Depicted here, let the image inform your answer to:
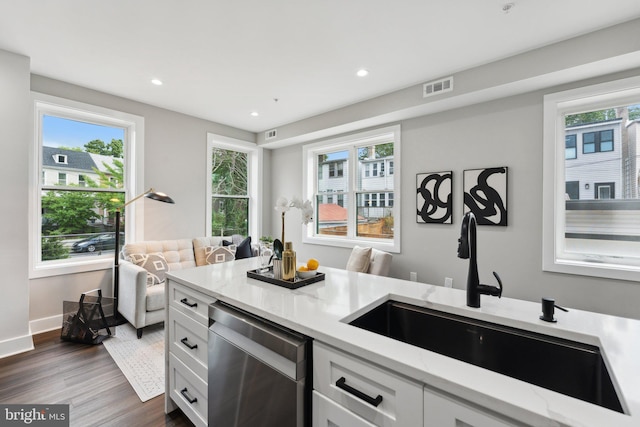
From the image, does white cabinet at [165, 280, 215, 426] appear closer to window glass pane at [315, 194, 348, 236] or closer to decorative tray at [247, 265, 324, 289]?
decorative tray at [247, 265, 324, 289]

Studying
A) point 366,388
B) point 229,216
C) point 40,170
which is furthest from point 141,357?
point 229,216

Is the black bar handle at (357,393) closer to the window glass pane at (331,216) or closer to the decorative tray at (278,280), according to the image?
the decorative tray at (278,280)

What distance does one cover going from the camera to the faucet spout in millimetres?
1183

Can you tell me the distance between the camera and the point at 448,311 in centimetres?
126

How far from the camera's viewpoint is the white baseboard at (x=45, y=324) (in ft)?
10.0

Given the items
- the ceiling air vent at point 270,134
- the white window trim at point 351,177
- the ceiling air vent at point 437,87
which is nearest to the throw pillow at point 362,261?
the white window trim at point 351,177

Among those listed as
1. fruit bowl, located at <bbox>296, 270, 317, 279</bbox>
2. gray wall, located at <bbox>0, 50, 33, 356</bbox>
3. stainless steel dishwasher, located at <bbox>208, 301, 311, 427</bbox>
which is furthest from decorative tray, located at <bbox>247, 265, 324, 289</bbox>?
gray wall, located at <bbox>0, 50, 33, 356</bbox>

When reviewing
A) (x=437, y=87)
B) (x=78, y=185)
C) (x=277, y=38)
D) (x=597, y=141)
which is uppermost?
(x=277, y=38)

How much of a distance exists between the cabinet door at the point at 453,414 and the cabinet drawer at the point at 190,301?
113 centimetres

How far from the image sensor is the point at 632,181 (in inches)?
98.5

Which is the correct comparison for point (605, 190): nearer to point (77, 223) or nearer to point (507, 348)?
point (507, 348)

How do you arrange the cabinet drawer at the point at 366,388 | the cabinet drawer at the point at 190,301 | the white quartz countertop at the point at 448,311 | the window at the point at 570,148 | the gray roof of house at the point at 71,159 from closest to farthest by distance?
the white quartz countertop at the point at 448,311 → the cabinet drawer at the point at 366,388 → the cabinet drawer at the point at 190,301 → the window at the point at 570,148 → the gray roof of house at the point at 71,159

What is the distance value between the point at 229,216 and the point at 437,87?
3.67m

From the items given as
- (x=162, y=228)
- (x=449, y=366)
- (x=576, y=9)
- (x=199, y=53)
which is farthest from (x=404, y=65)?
(x=162, y=228)
